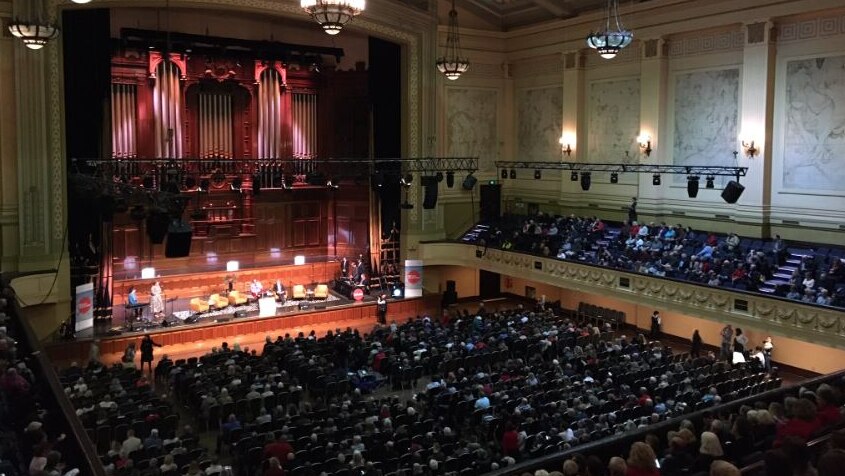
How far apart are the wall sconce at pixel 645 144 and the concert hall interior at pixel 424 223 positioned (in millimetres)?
64

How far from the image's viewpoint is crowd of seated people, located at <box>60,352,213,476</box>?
10.6 meters

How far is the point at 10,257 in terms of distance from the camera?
19234 mm

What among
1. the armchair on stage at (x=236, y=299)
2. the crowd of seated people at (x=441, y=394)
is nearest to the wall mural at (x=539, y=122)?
the crowd of seated people at (x=441, y=394)

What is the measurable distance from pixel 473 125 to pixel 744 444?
20242 millimetres

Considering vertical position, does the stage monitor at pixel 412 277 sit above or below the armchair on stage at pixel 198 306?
above

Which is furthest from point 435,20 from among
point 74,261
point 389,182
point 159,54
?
point 74,261

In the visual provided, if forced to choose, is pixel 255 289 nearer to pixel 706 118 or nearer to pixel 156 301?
pixel 156 301

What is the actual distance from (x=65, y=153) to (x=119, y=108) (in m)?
3.00

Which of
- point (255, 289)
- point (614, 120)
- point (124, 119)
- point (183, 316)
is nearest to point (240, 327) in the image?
point (183, 316)

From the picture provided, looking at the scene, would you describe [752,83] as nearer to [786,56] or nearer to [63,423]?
[786,56]

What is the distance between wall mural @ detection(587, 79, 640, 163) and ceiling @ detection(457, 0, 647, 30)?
263 cm

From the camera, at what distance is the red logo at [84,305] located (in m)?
19.2

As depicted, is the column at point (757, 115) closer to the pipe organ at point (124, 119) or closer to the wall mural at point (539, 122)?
the wall mural at point (539, 122)

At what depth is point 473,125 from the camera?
89.6 ft
